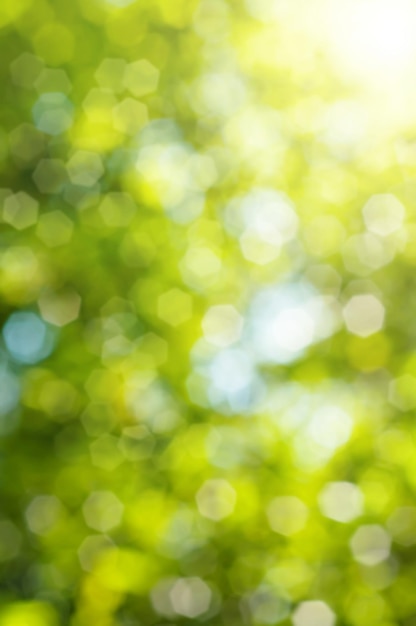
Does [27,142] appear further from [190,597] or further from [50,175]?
[190,597]

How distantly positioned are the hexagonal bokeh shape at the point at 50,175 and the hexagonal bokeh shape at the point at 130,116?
0.16 m

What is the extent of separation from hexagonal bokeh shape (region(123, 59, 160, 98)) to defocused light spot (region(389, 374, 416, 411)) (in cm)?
89

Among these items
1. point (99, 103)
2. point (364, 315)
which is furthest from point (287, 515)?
point (99, 103)

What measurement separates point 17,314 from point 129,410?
313mm

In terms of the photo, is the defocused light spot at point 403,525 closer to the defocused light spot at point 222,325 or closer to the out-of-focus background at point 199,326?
the out-of-focus background at point 199,326

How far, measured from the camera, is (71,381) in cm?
144

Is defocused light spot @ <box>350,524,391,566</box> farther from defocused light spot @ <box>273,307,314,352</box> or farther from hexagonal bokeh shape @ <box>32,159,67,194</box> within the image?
hexagonal bokeh shape @ <box>32,159,67,194</box>

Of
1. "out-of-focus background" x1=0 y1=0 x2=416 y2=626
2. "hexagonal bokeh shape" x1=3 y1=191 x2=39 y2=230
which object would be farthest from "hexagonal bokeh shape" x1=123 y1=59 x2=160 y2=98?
"hexagonal bokeh shape" x1=3 y1=191 x2=39 y2=230

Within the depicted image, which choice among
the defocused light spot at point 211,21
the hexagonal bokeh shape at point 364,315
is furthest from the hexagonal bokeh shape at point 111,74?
the hexagonal bokeh shape at point 364,315

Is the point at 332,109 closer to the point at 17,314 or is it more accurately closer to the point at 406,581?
the point at 17,314

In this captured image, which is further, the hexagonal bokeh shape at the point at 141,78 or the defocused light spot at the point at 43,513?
the hexagonal bokeh shape at the point at 141,78

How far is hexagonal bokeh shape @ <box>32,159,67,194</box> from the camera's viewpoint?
1.62m

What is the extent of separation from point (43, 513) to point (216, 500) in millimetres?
337

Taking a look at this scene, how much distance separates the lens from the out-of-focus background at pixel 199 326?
4.69 feet
